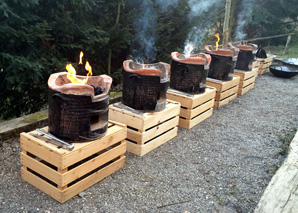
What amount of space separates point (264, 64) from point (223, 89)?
170 inches

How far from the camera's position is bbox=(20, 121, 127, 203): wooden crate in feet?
8.96

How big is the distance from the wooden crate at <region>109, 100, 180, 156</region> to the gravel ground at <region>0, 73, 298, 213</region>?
0.38 ft

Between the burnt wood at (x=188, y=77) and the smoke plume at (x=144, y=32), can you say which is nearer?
the burnt wood at (x=188, y=77)

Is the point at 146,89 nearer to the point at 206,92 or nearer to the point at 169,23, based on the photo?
the point at 206,92

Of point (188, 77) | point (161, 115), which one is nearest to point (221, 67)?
point (188, 77)

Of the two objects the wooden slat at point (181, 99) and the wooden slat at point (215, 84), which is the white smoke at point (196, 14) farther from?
the wooden slat at point (181, 99)

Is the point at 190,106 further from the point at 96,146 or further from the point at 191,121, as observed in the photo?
the point at 96,146

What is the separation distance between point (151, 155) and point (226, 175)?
99cm

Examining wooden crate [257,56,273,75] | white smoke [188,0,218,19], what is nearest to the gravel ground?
white smoke [188,0,218,19]

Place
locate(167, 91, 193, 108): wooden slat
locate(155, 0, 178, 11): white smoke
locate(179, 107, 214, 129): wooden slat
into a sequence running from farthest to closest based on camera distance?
locate(155, 0, 178, 11): white smoke → locate(179, 107, 214, 129): wooden slat → locate(167, 91, 193, 108): wooden slat

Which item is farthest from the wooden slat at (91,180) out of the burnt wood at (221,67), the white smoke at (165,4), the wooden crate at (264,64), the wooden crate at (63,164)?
the wooden crate at (264,64)

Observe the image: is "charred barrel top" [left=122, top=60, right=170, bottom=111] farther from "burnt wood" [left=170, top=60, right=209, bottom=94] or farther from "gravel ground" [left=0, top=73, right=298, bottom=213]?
"burnt wood" [left=170, top=60, right=209, bottom=94]

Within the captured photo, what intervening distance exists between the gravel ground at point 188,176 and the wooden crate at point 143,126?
116 mm

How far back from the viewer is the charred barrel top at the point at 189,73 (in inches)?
187
